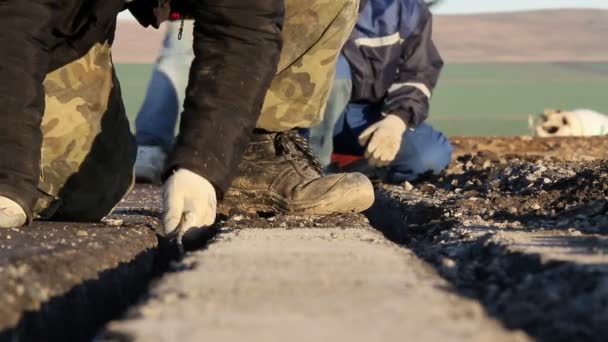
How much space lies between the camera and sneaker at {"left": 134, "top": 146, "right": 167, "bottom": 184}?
559 cm

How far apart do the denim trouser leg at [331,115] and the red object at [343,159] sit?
0.25 metres

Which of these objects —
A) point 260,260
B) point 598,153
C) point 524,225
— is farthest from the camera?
point 598,153

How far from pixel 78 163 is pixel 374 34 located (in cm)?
259

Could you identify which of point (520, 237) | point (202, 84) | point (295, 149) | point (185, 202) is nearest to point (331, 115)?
point (295, 149)

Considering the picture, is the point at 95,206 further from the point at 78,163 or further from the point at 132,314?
the point at 132,314

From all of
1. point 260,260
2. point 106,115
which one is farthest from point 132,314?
point 106,115

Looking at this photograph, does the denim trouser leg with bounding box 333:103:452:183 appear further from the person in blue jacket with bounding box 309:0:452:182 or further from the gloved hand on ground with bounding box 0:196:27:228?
the gloved hand on ground with bounding box 0:196:27:228

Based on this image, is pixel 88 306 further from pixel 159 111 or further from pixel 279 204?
pixel 159 111

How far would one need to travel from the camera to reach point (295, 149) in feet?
11.2

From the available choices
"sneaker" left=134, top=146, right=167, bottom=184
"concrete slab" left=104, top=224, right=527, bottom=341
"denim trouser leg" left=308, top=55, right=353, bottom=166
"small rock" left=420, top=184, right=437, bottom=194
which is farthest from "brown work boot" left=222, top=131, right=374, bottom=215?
"sneaker" left=134, top=146, right=167, bottom=184

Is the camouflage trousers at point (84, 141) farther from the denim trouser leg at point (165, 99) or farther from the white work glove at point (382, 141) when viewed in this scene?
the denim trouser leg at point (165, 99)

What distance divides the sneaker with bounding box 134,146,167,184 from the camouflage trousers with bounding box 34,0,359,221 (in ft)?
6.81

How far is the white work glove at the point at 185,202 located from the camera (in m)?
2.50

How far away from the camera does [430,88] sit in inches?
228
